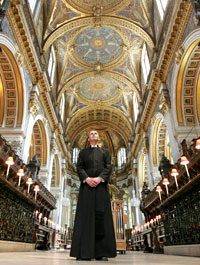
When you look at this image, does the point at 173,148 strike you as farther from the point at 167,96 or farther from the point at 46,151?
the point at 46,151

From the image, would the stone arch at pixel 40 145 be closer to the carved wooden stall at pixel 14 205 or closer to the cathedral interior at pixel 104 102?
the cathedral interior at pixel 104 102

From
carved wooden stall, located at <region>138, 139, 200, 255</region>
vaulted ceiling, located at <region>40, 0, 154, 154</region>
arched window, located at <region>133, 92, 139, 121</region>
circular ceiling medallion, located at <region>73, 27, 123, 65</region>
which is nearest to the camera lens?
carved wooden stall, located at <region>138, 139, 200, 255</region>

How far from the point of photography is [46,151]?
14.0m

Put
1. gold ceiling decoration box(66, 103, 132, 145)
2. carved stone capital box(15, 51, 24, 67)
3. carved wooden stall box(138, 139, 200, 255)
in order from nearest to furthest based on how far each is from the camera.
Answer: carved wooden stall box(138, 139, 200, 255) → carved stone capital box(15, 51, 24, 67) → gold ceiling decoration box(66, 103, 132, 145)

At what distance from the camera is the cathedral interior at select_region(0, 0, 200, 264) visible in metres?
6.81

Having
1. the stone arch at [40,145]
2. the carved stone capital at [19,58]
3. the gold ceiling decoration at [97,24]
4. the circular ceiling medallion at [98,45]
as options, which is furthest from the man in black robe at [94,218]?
the circular ceiling medallion at [98,45]

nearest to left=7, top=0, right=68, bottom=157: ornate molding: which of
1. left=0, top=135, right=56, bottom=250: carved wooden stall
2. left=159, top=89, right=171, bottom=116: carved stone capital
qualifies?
left=0, top=135, right=56, bottom=250: carved wooden stall

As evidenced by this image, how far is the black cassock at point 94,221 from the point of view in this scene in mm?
2562

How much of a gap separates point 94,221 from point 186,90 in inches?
Answer: 351

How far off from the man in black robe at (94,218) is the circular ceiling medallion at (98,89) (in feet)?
58.0

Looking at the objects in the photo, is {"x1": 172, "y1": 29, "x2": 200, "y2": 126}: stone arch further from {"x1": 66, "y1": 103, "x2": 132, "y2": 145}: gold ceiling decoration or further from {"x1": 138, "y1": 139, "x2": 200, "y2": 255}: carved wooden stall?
{"x1": 66, "y1": 103, "x2": 132, "y2": 145}: gold ceiling decoration

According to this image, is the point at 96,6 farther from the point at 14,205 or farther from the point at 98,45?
the point at 14,205

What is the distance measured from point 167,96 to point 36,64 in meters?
6.90

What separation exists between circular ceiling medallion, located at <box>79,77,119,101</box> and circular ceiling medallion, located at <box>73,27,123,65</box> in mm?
2367
